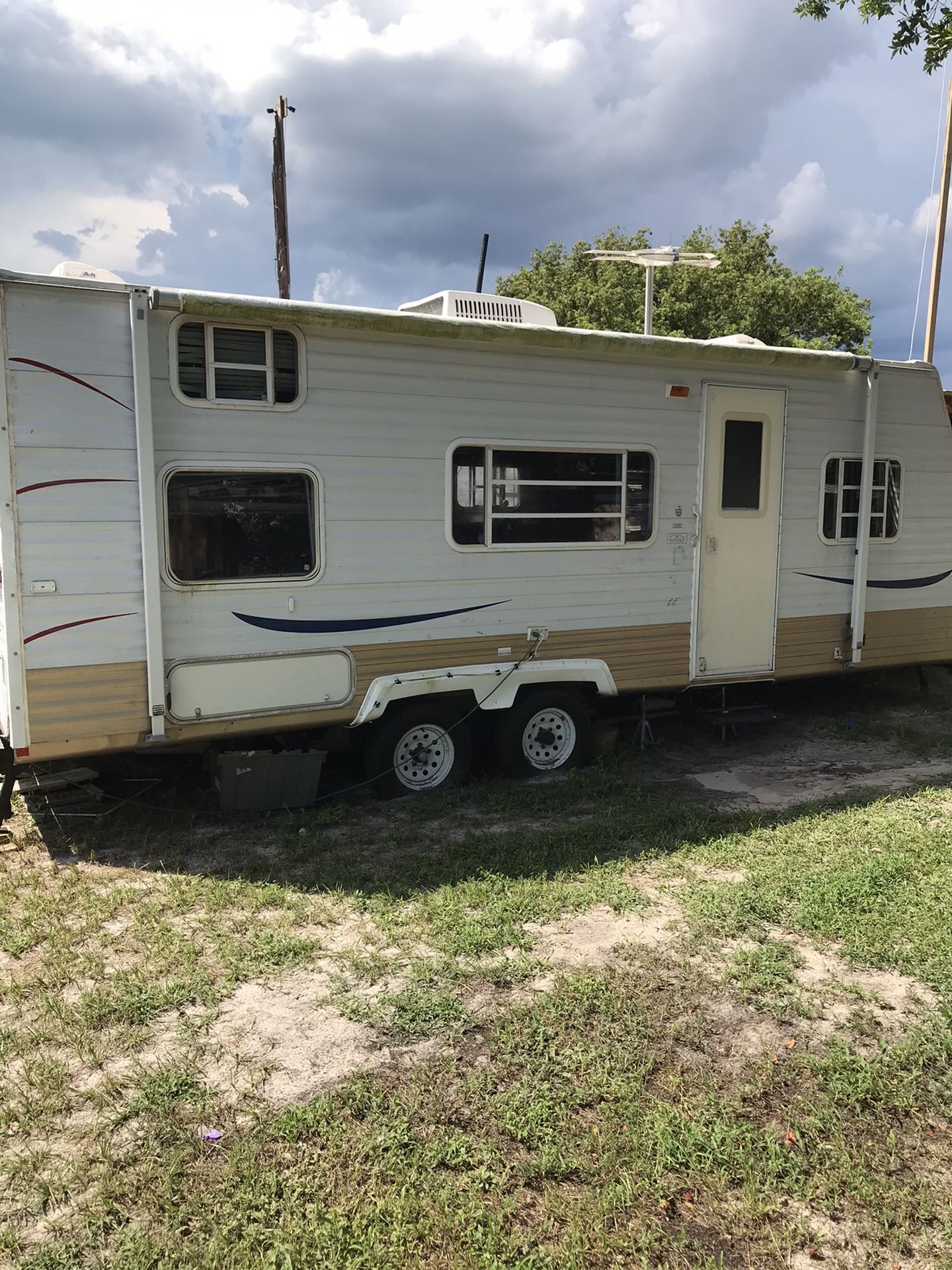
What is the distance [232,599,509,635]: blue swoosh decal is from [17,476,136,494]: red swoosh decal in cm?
96

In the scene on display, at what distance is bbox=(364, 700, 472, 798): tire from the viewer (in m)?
6.39

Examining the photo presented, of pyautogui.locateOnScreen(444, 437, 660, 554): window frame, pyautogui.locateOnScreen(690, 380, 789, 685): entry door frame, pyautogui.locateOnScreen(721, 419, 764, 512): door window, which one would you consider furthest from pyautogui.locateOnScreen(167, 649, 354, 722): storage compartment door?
pyautogui.locateOnScreen(721, 419, 764, 512): door window

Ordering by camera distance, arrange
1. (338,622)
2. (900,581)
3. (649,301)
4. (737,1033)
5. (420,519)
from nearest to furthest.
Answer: (737,1033)
(338,622)
(420,519)
(900,581)
(649,301)

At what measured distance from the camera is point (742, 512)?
733 centimetres

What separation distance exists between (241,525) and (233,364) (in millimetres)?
911

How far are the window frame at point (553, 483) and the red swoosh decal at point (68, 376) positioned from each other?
6.62 ft

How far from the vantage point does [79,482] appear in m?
5.16

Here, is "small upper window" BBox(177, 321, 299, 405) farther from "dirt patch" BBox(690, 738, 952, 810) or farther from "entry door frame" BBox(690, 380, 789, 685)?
"dirt patch" BBox(690, 738, 952, 810)

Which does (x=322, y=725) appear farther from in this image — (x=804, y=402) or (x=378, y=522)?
(x=804, y=402)

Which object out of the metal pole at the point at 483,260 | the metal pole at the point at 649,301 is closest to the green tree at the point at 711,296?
the metal pole at the point at 483,260

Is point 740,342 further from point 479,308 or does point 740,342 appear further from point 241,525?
point 241,525

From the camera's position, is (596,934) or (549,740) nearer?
(596,934)

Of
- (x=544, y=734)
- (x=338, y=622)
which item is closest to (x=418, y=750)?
(x=544, y=734)

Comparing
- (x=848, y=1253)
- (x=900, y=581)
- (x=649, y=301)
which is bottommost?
(x=848, y=1253)
